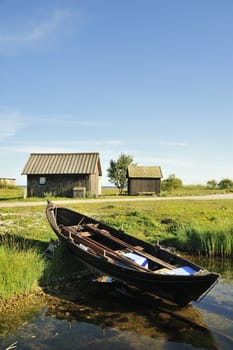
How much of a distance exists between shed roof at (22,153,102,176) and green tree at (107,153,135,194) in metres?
15.6

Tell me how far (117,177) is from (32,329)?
46767 millimetres

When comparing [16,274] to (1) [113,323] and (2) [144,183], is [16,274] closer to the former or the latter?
(1) [113,323]

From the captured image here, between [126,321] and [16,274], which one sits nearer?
[126,321]

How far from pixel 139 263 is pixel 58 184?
91.9 ft

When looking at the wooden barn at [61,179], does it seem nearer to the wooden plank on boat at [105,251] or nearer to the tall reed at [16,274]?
the wooden plank on boat at [105,251]

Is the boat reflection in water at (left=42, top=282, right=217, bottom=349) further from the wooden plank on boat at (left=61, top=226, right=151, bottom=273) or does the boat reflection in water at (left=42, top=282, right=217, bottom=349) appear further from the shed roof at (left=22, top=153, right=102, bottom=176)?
the shed roof at (left=22, top=153, right=102, bottom=176)

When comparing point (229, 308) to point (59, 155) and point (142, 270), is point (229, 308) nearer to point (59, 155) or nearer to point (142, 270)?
point (142, 270)

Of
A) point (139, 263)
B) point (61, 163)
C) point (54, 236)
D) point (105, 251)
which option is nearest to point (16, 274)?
point (105, 251)

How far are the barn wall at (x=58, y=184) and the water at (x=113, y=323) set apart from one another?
89.1ft

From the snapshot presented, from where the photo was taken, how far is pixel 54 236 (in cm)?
1370

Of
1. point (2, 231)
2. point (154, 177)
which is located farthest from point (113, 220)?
point (154, 177)

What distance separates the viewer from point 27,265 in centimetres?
849

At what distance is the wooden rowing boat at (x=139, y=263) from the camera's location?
7.19 m

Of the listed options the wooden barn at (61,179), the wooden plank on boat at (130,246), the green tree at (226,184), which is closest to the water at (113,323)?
the wooden plank on boat at (130,246)
